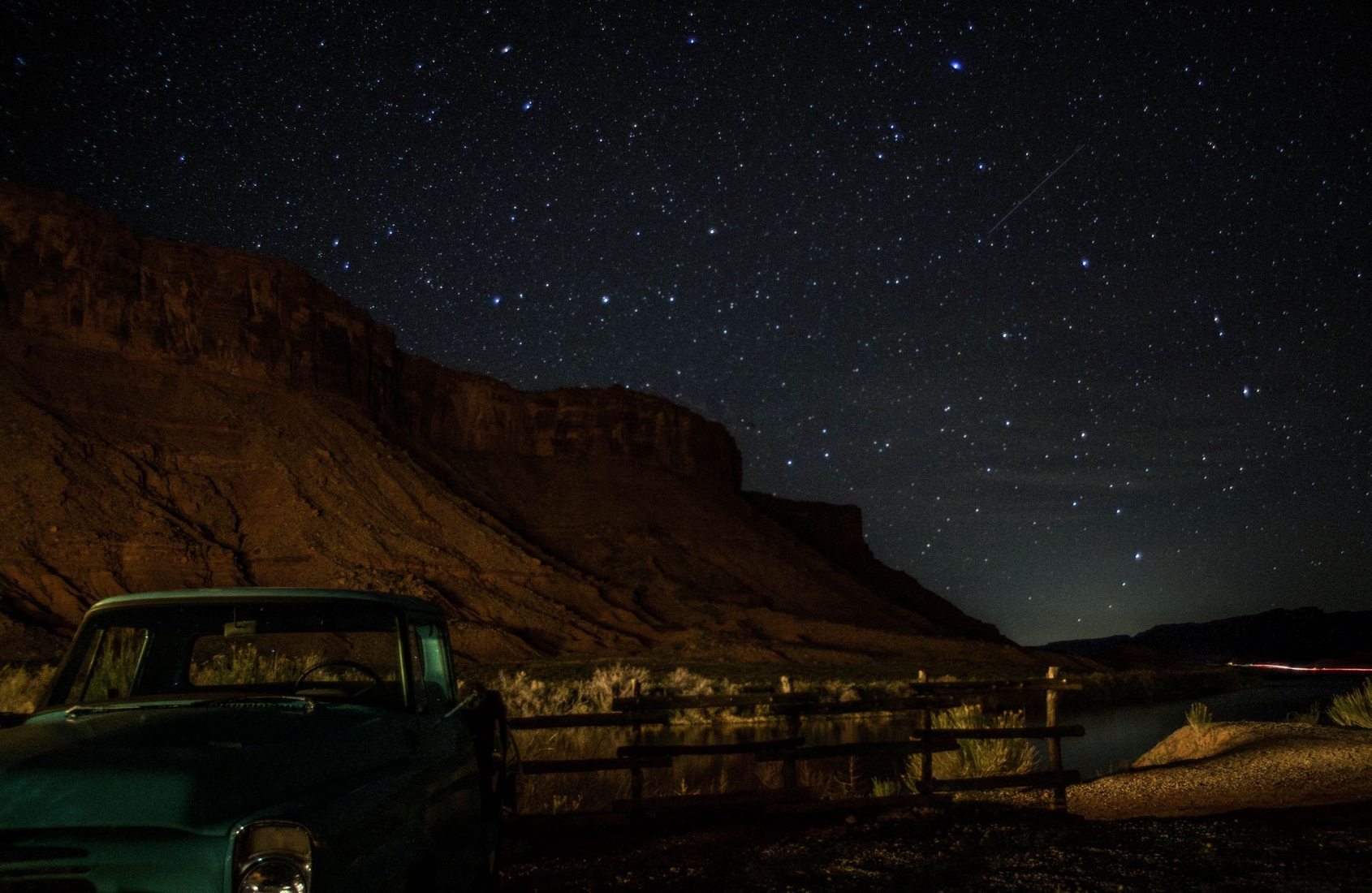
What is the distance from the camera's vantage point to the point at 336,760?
3.58 m

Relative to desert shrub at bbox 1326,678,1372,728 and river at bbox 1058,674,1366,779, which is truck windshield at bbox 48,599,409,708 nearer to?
river at bbox 1058,674,1366,779

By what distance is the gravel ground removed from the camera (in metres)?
6.93

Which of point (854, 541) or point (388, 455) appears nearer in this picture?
point (388, 455)

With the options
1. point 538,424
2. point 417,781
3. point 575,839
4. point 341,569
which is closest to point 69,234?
point 341,569

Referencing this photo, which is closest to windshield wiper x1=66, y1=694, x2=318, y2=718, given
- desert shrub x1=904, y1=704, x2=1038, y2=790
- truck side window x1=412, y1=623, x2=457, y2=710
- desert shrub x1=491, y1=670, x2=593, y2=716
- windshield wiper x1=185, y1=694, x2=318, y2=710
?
windshield wiper x1=185, y1=694, x2=318, y2=710

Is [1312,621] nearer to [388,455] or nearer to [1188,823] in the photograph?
[388,455]

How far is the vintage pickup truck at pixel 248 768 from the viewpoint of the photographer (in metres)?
2.93

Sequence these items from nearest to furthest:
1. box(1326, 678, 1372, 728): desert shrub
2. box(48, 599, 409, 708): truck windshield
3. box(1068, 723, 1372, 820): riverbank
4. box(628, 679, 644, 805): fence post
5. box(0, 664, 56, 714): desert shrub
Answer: box(48, 599, 409, 708): truck windshield → box(628, 679, 644, 805): fence post → box(1068, 723, 1372, 820): riverbank → box(0, 664, 56, 714): desert shrub → box(1326, 678, 1372, 728): desert shrub

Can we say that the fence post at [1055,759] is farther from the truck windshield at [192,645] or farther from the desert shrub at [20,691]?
the desert shrub at [20,691]

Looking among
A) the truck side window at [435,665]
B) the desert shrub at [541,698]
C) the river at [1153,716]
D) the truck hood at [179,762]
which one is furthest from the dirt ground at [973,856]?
the desert shrub at [541,698]

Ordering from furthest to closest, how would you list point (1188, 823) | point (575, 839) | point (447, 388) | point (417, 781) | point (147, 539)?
point (447, 388) < point (147, 539) < point (575, 839) < point (1188, 823) < point (417, 781)

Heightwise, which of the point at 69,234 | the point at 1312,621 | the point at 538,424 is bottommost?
the point at 1312,621

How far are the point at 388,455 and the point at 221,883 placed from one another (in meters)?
51.9

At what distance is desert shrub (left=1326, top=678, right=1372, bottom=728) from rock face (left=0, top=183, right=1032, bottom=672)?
79.9 ft
